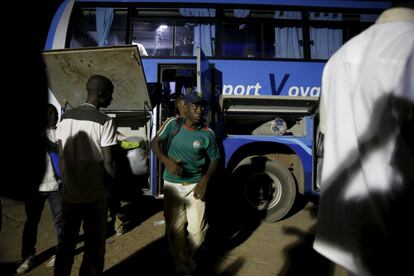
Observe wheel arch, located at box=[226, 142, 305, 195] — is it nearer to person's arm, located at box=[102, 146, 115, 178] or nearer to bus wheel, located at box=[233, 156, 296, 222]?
bus wheel, located at box=[233, 156, 296, 222]

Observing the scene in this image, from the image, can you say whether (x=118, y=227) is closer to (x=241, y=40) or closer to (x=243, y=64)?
(x=243, y=64)

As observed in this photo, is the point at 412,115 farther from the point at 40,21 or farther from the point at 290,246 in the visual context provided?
the point at 40,21

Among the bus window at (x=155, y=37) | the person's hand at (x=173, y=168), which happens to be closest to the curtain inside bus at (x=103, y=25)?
the bus window at (x=155, y=37)

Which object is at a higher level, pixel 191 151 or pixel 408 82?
pixel 408 82

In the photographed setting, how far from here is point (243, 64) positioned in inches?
208

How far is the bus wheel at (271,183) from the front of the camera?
4824 millimetres

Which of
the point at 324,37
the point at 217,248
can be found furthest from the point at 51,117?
the point at 324,37

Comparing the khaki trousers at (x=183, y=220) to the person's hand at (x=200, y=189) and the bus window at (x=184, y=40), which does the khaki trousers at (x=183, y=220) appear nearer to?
the person's hand at (x=200, y=189)

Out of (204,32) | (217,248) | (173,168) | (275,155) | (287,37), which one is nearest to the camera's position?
(173,168)

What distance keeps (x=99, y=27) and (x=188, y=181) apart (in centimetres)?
377

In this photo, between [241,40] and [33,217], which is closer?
[33,217]

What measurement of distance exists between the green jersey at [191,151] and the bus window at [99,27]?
3182mm

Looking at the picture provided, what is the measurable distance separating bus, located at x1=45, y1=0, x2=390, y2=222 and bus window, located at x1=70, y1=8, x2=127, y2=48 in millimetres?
17

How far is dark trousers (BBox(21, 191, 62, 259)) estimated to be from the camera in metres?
3.28
